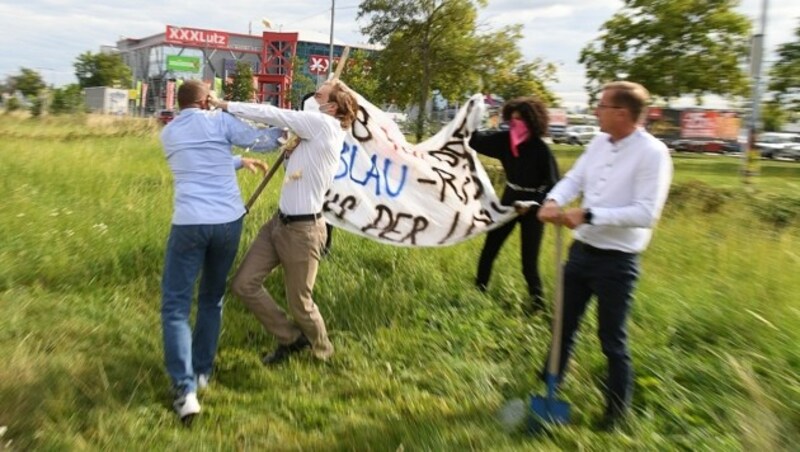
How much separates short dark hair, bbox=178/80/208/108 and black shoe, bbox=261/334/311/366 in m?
1.75

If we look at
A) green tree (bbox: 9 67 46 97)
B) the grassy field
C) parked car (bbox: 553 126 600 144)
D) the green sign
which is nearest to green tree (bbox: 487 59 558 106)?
the grassy field

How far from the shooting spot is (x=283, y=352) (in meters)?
4.75

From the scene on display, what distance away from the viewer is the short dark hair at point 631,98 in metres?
3.54

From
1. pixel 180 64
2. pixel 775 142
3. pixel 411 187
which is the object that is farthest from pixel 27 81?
pixel 411 187

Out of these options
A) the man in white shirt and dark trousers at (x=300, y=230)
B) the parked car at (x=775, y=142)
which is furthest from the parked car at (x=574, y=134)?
the man in white shirt and dark trousers at (x=300, y=230)

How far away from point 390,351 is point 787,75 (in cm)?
2100

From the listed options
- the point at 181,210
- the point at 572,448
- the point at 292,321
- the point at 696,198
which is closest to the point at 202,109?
the point at 181,210

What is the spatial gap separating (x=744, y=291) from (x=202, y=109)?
4.05 m

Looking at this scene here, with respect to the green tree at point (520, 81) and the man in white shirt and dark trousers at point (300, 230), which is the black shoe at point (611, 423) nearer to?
the man in white shirt and dark trousers at point (300, 230)

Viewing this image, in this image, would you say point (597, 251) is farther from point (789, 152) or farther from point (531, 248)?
point (789, 152)

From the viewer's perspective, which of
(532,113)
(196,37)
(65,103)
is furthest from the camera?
(196,37)

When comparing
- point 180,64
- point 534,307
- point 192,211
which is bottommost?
point 534,307

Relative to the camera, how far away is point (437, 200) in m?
6.07

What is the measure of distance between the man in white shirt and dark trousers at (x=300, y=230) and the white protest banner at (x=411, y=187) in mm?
1200
